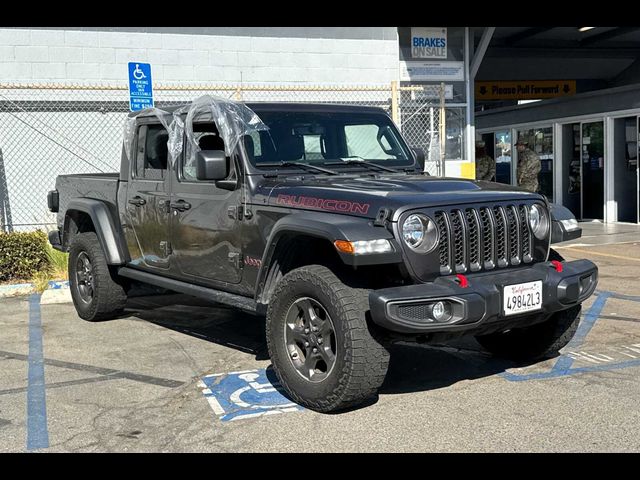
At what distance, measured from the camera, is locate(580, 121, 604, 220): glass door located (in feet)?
53.1

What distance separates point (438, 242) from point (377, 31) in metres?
10.2

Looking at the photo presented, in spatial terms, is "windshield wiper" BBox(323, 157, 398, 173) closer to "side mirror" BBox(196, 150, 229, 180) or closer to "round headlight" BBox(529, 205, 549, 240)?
"side mirror" BBox(196, 150, 229, 180)

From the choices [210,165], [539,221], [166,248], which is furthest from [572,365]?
[166,248]

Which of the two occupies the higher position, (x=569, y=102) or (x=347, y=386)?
(x=569, y=102)

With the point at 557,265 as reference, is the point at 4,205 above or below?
above

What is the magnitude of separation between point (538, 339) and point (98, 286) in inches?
155

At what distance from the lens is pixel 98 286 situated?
7.11 m

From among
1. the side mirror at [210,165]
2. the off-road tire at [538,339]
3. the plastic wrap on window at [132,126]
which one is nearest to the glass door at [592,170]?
the off-road tire at [538,339]

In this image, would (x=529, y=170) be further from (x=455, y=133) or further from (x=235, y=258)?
(x=235, y=258)

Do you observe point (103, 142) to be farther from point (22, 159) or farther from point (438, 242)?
point (438, 242)
